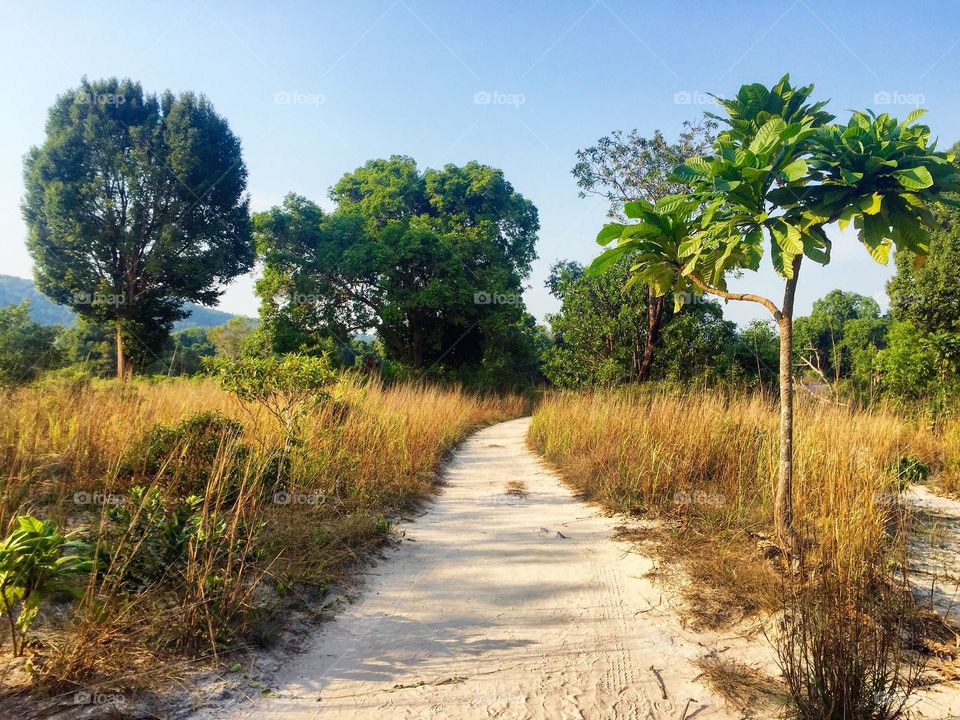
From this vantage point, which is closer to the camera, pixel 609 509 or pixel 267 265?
pixel 609 509

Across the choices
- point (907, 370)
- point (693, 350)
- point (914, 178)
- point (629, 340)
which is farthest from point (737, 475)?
point (629, 340)

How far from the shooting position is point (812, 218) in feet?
9.73

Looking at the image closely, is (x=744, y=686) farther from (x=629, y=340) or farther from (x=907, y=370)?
(x=629, y=340)

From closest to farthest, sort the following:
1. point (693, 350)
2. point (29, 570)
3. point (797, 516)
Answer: point (29, 570)
point (797, 516)
point (693, 350)

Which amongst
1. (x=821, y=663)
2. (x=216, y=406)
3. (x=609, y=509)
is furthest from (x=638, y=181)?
(x=821, y=663)

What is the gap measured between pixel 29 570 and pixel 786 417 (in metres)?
4.25

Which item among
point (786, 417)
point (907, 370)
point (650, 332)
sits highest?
point (650, 332)

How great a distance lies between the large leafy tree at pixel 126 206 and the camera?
21.0m

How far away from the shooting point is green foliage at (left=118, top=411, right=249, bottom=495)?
15.6 ft

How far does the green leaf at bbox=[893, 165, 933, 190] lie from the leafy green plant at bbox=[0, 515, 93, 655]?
4.41 m

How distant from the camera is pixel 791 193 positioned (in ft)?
10.0

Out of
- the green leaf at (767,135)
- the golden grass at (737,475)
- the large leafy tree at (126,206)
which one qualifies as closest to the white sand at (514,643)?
the golden grass at (737,475)

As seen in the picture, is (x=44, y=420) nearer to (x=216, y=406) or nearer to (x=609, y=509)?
(x=216, y=406)

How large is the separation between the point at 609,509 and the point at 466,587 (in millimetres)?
2407
